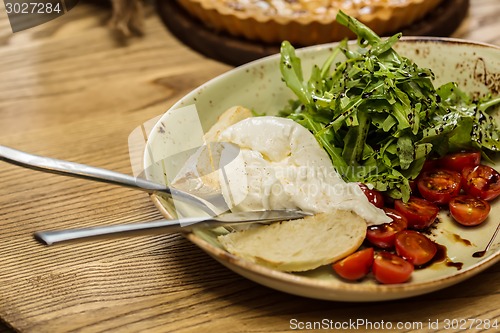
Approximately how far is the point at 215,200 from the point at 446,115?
27.4 inches

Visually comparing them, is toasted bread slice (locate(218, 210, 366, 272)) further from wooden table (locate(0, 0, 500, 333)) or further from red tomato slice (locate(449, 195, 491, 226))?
red tomato slice (locate(449, 195, 491, 226))

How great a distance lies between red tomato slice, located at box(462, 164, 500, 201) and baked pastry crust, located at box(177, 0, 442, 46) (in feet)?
2.93

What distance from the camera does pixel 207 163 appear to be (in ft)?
5.60

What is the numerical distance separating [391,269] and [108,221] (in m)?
0.84

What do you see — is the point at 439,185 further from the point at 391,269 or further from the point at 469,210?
the point at 391,269

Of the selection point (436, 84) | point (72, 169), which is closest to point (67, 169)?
point (72, 169)

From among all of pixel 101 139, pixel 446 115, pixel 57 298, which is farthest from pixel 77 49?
pixel 446 115

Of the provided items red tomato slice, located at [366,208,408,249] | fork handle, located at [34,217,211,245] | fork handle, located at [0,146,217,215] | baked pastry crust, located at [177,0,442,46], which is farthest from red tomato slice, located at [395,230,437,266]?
baked pastry crust, located at [177,0,442,46]

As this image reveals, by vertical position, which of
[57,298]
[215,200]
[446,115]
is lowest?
[57,298]

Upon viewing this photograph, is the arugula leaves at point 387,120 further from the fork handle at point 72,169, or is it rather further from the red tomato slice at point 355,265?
the fork handle at point 72,169

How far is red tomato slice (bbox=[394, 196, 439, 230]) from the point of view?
1613 mm

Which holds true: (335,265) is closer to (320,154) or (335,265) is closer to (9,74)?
(320,154)

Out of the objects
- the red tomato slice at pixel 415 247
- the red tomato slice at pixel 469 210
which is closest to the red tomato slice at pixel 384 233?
the red tomato slice at pixel 415 247

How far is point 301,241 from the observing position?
58.0 inches
